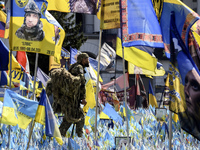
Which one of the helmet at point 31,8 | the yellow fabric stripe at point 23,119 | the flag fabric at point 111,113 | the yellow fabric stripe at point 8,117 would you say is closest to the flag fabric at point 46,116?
the yellow fabric stripe at point 23,119

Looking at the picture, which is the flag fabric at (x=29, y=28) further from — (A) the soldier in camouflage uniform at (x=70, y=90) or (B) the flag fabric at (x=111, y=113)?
(B) the flag fabric at (x=111, y=113)

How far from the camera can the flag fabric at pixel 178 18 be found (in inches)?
291

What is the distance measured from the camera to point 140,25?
8102 millimetres

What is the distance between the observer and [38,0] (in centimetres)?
886

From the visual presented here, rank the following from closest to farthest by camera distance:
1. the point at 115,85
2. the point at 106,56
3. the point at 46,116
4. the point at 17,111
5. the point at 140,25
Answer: the point at 46,116
the point at 17,111
the point at 140,25
the point at 106,56
the point at 115,85

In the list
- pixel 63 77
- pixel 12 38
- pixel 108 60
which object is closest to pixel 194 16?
pixel 63 77

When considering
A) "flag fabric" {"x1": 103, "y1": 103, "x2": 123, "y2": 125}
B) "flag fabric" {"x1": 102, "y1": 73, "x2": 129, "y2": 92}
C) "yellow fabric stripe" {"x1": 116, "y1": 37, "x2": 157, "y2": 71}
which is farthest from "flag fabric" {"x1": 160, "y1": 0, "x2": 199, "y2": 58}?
"flag fabric" {"x1": 102, "y1": 73, "x2": 129, "y2": 92}

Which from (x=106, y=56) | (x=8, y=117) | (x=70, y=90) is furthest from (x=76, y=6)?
(x=106, y=56)

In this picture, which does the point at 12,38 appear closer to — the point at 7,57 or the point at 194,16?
the point at 7,57

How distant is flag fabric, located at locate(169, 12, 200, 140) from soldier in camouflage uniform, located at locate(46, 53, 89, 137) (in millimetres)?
2017

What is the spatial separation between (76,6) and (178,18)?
323 centimetres

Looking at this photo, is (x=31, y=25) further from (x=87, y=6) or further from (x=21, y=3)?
(x=87, y=6)

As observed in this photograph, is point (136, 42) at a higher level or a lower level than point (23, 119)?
higher

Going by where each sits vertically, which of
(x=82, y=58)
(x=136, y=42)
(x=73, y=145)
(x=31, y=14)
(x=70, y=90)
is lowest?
(x=73, y=145)
